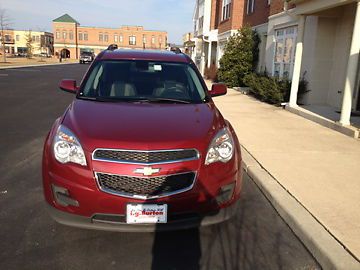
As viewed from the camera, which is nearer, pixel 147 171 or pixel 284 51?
pixel 147 171

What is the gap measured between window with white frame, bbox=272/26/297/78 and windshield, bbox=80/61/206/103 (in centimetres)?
934

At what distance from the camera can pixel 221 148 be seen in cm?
337

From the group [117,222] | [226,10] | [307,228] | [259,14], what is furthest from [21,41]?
[307,228]

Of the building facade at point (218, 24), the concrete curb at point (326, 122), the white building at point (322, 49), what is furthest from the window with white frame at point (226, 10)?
the concrete curb at point (326, 122)

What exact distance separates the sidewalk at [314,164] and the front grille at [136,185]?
155 centimetres

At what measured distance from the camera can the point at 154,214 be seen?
304cm

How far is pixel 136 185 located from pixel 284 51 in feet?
40.7

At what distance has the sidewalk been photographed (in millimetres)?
3873

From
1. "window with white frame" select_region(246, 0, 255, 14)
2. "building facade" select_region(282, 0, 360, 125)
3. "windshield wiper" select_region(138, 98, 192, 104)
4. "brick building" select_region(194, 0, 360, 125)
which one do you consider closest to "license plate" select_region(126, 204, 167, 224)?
"windshield wiper" select_region(138, 98, 192, 104)

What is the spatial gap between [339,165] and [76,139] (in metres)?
4.33

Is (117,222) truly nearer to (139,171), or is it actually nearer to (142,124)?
(139,171)

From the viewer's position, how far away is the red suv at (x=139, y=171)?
302 centimetres

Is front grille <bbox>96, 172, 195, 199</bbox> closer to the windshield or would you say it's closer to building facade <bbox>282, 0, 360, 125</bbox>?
the windshield

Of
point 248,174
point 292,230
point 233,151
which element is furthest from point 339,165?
point 233,151
